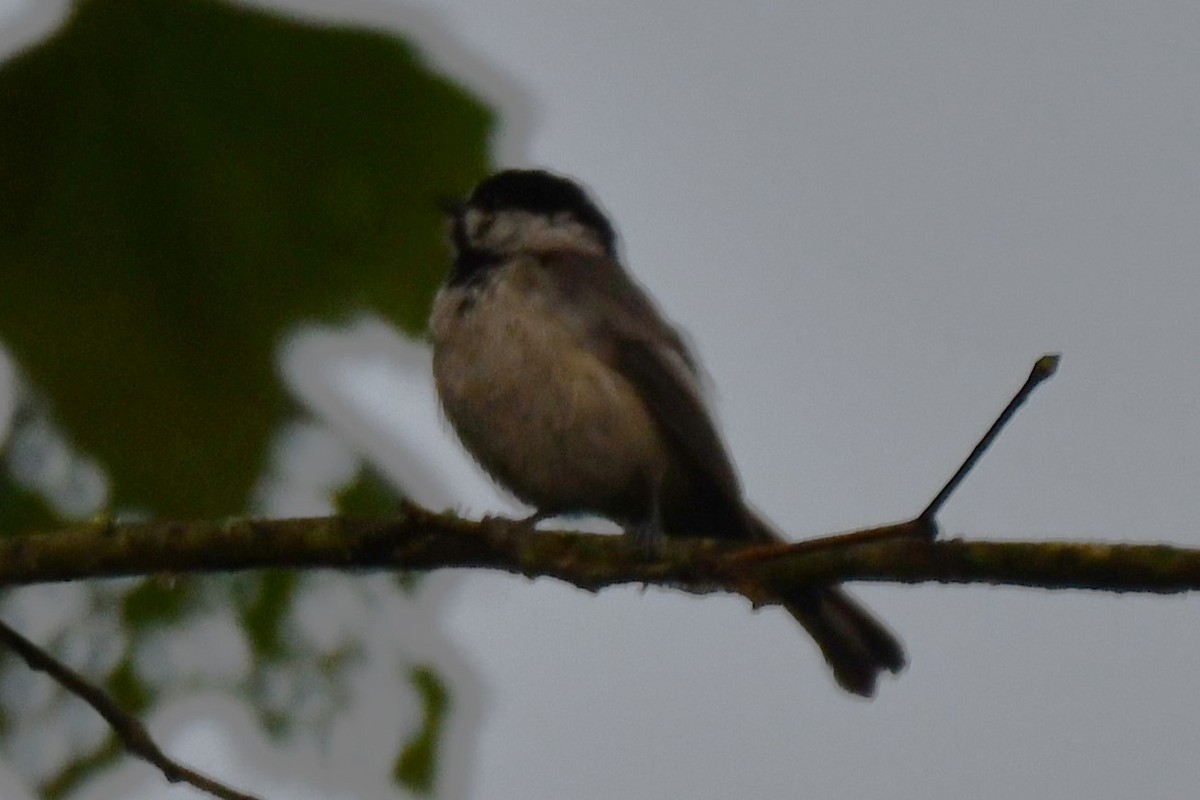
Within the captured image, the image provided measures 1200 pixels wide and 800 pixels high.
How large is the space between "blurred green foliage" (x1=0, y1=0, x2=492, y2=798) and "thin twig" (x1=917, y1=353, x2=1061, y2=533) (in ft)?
3.68

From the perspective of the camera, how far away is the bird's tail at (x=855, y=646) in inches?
139

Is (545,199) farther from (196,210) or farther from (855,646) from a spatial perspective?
(196,210)

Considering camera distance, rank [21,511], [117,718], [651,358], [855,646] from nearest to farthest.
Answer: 1. [117,718]
2. [21,511]
3. [855,646]
4. [651,358]

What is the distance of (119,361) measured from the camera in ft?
9.43

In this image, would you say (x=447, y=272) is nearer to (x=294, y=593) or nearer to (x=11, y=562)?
(x=294, y=593)

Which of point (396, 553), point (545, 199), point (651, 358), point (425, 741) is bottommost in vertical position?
point (425, 741)

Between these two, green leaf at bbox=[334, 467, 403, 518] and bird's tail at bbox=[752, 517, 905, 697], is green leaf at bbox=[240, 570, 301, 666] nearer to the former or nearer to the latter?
green leaf at bbox=[334, 467, 403, 518]

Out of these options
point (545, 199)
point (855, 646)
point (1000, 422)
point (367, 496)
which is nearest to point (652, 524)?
point (855, 646)

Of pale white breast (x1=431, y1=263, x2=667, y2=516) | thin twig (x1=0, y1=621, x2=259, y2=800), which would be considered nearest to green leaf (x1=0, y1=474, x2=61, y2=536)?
thin twig (x1=0, y1=621, x2=259, y2=800)

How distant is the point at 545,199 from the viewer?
196 inches

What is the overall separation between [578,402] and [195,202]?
1.29 m

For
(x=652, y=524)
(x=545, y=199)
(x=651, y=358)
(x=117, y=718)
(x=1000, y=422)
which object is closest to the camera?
(x=1000, y=422)

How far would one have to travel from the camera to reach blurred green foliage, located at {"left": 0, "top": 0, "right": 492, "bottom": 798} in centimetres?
282

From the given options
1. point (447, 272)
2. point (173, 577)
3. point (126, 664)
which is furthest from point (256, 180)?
point (126, 664)
